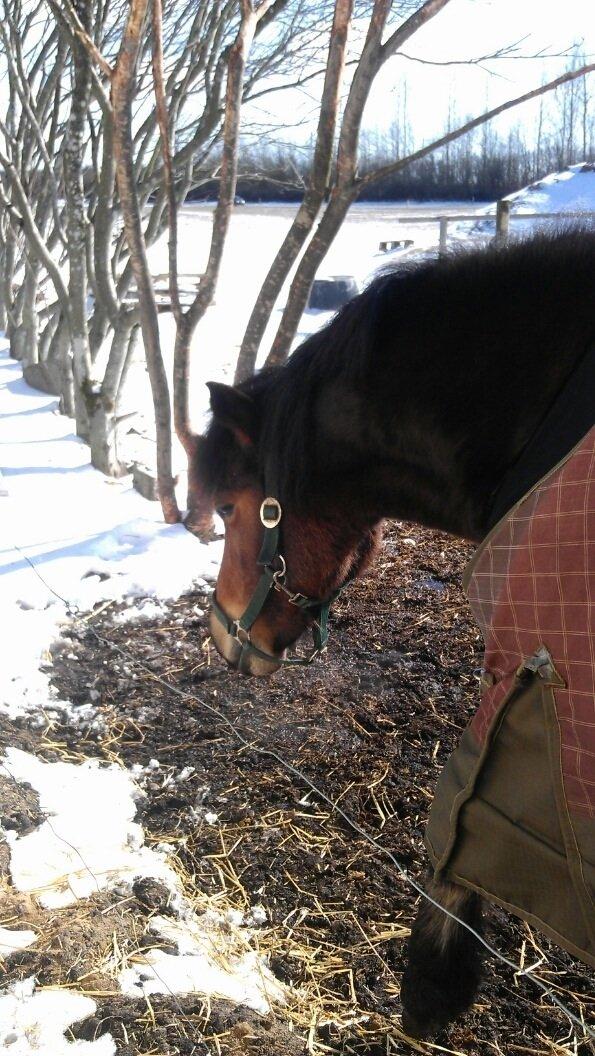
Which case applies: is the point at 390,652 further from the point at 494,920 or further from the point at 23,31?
the point at 23,31

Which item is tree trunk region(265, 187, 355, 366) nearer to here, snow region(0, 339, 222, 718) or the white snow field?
the white snow field

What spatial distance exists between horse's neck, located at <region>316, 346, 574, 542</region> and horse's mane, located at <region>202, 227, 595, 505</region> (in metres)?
0.04

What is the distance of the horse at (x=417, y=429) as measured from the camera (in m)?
1.42

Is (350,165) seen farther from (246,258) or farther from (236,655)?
(246,258)

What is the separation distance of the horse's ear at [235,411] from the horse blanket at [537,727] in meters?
0.69

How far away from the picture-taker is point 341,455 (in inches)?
66.0

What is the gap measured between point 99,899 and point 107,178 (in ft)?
15.2

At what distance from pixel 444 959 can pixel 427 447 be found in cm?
106

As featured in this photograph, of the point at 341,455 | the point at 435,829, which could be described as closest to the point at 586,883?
the point at 435,829

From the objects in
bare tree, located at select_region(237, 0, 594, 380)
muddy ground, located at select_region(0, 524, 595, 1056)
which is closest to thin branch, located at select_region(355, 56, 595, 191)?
bare tree, located at select_region(237, 0, 594, 380)

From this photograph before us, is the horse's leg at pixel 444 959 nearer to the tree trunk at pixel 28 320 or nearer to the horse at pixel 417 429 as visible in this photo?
the horse at pixel 417 429

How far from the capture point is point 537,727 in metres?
1.25

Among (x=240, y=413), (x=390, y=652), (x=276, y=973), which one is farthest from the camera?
(x=390, y=652)

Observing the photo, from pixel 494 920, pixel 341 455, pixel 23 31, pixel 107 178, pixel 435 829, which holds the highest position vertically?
pixel 23 31
